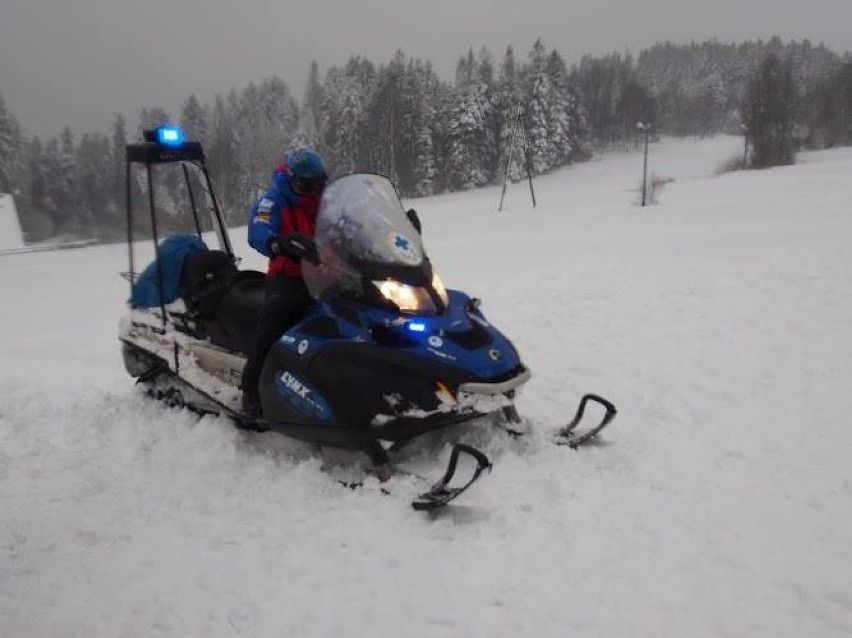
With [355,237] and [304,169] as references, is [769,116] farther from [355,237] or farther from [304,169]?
[355,237]

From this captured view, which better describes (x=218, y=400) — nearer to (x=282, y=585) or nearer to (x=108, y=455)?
(x=108, y=455)

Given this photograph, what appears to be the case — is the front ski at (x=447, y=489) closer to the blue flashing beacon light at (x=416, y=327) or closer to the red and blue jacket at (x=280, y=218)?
the blue flashing beacon light at (x=416, y=327)

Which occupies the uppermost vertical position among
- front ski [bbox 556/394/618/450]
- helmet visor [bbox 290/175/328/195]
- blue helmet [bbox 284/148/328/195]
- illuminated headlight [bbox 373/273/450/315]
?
blue helmet [bbox 284/148/328/195]

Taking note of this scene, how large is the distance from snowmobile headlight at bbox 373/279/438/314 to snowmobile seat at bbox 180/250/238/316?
68.6 inches

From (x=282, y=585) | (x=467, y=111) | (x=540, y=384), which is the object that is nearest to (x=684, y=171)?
(x=467, y=111)

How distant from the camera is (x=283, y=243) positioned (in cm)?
389

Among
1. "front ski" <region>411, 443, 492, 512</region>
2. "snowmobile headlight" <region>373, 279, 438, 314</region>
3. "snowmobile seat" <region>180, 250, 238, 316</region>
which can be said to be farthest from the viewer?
"snowmobile seat" <region>180, 250, 238, 316</region>

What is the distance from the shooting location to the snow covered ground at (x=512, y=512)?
2.73 metres

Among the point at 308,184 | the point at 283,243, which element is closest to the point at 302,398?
the point at 283,243

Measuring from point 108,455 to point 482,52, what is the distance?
78009mm

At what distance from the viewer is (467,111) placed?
2153 inches

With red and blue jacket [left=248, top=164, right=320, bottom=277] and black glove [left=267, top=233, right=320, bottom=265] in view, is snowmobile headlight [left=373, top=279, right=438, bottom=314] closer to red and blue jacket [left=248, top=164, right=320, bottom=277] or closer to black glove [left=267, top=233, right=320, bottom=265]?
black glove [left=267, top=233, right=320, bottom=265]

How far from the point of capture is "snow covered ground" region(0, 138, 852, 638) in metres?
2.73

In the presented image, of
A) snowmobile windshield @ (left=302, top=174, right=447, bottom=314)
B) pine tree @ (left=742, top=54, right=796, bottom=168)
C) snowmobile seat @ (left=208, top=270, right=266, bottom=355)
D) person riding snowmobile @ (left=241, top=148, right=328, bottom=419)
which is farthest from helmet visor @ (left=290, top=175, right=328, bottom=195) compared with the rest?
pine tree @ (left=742, top=54, right=796, bottom=168)
